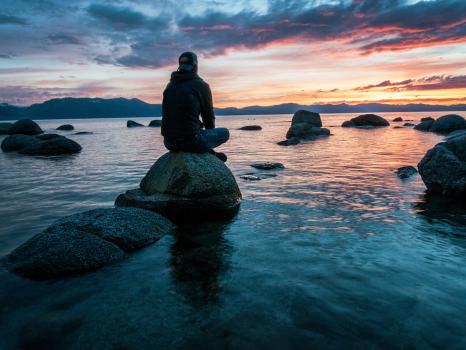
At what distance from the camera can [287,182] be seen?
12.9 m

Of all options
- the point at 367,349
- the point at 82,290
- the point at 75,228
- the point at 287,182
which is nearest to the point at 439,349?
the point at 367,349

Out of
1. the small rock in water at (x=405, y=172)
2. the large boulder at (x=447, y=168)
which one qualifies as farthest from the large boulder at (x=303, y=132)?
the large boulder at (x=447, y=168)

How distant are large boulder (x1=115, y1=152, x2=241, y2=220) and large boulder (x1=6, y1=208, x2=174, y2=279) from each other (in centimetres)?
127

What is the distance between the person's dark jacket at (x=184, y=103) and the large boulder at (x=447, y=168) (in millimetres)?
7285

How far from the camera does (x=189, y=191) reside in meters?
8.44

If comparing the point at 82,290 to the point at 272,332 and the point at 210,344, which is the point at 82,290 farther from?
the point at 272,332

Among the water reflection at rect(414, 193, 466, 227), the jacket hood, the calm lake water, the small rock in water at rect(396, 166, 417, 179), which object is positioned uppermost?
the jacket hood

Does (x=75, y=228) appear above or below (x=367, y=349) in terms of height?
above

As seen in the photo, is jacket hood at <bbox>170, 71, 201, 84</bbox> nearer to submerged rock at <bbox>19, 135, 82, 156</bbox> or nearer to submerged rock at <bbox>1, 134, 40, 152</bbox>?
submerged rock at <bbox>19, 135, 82, 156</bbox>

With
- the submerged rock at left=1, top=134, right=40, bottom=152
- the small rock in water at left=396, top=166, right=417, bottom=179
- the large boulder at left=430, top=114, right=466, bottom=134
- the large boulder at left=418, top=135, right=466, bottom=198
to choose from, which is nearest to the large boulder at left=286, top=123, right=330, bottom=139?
the large boulder at left=430, top=114, right=466, bottom=134

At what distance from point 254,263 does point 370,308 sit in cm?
193

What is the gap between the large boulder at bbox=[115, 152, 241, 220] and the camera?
27.8 feet

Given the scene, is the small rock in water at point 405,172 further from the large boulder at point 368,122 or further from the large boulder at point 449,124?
the large boulder at point 368,122

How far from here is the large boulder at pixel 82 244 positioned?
5488 mm
